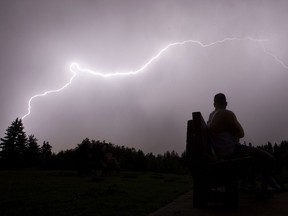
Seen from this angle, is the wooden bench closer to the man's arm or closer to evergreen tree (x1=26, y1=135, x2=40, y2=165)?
the man's arm

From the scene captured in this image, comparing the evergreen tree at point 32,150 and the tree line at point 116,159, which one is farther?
the evergreen tree at point 32,150

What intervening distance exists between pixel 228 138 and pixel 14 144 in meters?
58.9

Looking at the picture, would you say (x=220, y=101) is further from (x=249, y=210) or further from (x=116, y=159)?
(x=116, y=159)

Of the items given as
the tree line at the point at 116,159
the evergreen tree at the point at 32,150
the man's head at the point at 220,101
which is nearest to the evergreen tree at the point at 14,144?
the evergreen tree at the point at 32,150

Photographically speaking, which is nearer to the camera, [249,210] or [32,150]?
[249,210]

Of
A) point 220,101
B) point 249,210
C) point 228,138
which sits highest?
point 220,101

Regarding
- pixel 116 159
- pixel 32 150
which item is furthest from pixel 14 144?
pixel 116 159

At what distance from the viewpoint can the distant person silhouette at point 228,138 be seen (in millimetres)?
4020

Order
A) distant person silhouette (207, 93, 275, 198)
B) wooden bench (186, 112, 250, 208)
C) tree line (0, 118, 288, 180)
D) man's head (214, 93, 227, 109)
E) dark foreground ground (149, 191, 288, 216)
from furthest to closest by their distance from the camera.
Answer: tree line (0, 118, 288, 180), man's head (214, 93, 227, 109), distant person silhouette (207, 93, 275, 198), wooden bench (186, 112, 250, 208), dark foreground ground (149, 191, 288, 216)

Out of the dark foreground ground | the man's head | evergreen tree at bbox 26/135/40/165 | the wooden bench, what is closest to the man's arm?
the man's head

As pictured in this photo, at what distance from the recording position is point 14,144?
2259 inches

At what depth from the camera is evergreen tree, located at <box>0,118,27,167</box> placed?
53459 millimetres

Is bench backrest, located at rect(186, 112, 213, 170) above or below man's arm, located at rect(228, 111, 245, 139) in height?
below

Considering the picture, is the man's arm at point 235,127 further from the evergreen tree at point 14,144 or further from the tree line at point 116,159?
the evergreen tree at point 14,144
